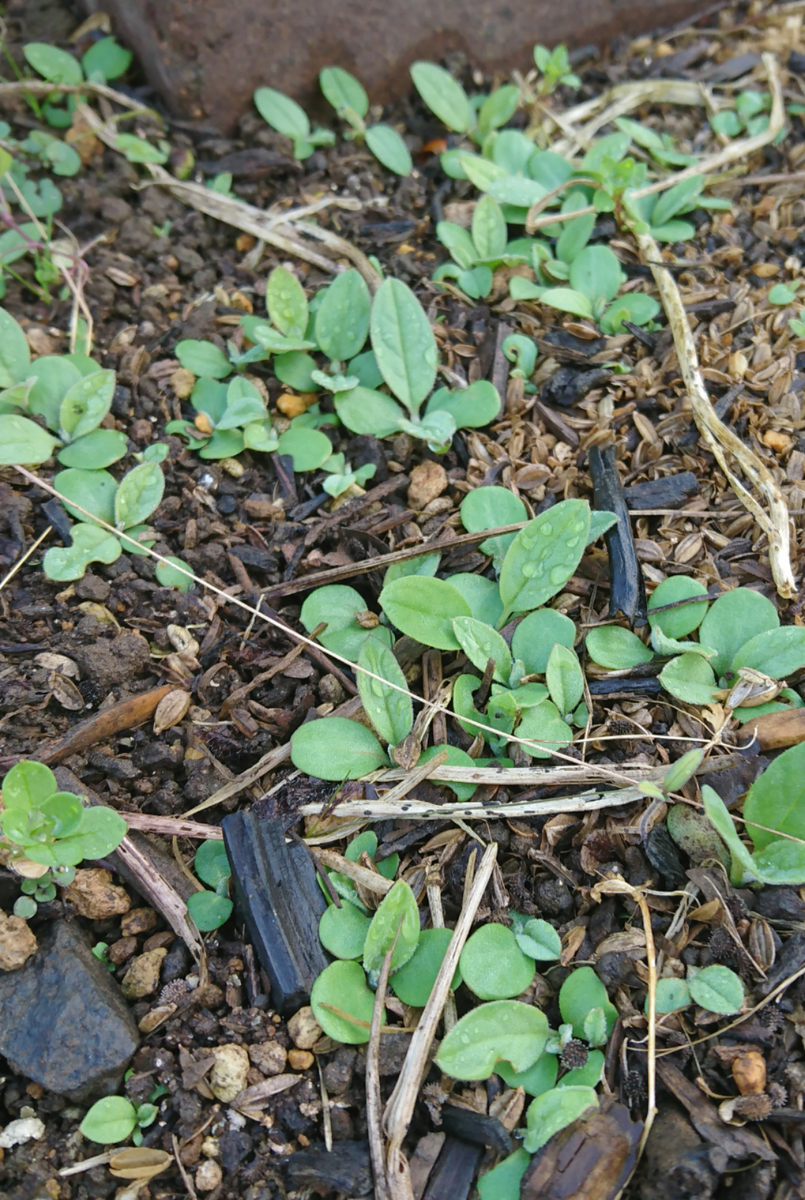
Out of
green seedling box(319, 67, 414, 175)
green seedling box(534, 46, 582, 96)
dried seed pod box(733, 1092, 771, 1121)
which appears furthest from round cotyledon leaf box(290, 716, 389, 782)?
green seedling box(534, 46, 582, 96)

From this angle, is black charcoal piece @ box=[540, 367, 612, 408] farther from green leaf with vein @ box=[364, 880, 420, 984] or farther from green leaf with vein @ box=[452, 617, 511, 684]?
green leaf with vein @ box=[364, 880, 420, 984]

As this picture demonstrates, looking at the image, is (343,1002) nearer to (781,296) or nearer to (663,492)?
(663,492)

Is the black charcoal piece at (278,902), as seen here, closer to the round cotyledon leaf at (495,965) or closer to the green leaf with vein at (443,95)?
the round cotyledon leaf at (495,965)

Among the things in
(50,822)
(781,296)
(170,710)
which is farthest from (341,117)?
(50,822)

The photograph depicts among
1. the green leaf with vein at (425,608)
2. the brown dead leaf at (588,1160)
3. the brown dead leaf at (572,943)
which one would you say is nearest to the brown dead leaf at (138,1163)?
the brown dead leaf at (588,1160)

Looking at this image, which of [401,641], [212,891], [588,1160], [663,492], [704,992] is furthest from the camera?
[663,492]

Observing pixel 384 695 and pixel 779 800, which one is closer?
pixel 779 800

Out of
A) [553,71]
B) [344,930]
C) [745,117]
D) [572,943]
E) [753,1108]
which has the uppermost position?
[553,71]

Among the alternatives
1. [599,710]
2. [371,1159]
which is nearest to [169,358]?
[599,710]
